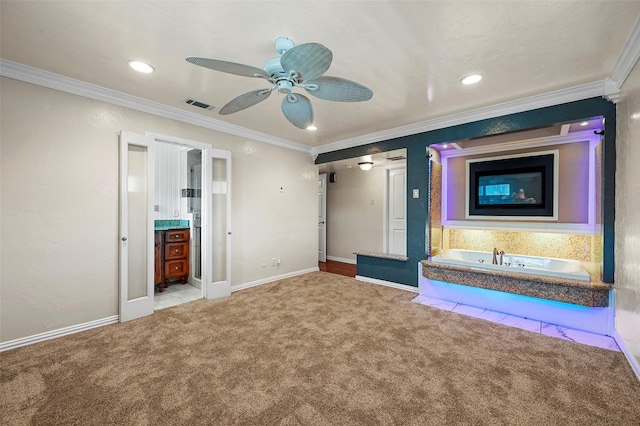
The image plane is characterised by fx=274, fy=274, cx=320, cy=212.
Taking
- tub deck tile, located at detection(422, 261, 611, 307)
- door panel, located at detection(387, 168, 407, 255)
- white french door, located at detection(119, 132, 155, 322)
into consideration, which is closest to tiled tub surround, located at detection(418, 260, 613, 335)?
tub deck tile, located at detection(422, 261, 611, 307)

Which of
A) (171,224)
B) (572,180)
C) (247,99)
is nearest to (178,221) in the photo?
(171,224)

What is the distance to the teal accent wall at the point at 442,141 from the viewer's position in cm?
260

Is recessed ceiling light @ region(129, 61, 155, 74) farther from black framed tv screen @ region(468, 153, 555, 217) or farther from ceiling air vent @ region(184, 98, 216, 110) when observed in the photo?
black framed tv screen @ region(468, 153, 555, 217)

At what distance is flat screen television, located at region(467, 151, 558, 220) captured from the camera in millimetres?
3551

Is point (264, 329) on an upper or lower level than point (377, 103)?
lower

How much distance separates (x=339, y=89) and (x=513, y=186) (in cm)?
321

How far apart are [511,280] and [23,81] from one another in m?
5.14

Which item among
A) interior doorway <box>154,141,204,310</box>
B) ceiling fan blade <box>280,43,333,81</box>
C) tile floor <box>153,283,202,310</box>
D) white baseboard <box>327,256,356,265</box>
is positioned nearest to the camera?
ceiling fan blade <box>280,43,333,81</box>

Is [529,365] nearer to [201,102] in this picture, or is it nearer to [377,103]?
[377,103]

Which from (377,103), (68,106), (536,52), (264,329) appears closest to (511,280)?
(536,52)

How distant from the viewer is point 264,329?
2729mm

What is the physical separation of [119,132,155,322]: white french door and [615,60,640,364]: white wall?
441 cm

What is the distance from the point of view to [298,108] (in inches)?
86.2

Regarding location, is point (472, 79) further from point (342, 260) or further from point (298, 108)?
point (342, 260)
